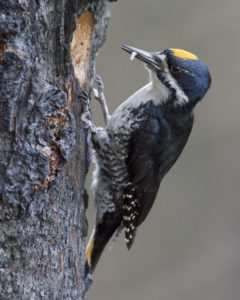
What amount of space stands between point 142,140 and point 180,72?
464 mm

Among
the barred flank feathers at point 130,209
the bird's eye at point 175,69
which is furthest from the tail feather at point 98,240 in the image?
the bird's eye at point 175,69

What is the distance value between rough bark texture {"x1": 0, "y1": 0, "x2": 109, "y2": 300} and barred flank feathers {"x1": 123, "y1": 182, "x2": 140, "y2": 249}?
0.92m

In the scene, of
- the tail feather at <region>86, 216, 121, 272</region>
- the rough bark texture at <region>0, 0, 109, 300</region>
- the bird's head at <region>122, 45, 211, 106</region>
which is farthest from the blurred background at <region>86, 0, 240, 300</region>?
the rough bark texture at <region>0, 0, 109, 300</region>

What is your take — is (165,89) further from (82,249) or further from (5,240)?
(5,240)

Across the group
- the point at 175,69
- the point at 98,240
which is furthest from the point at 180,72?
the point at 98,240

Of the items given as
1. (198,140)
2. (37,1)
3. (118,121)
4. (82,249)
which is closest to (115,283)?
(198,140)

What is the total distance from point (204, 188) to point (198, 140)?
0.44m

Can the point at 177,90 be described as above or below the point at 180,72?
below

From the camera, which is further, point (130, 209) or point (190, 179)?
point (190, 179)

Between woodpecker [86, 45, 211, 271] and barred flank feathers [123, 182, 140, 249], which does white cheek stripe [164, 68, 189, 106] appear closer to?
woodpecker [86, 45, 211, 271]

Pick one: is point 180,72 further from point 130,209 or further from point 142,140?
point 130,209

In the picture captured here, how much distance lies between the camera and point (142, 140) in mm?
3266

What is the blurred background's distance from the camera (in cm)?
461

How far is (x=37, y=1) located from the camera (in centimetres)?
206
